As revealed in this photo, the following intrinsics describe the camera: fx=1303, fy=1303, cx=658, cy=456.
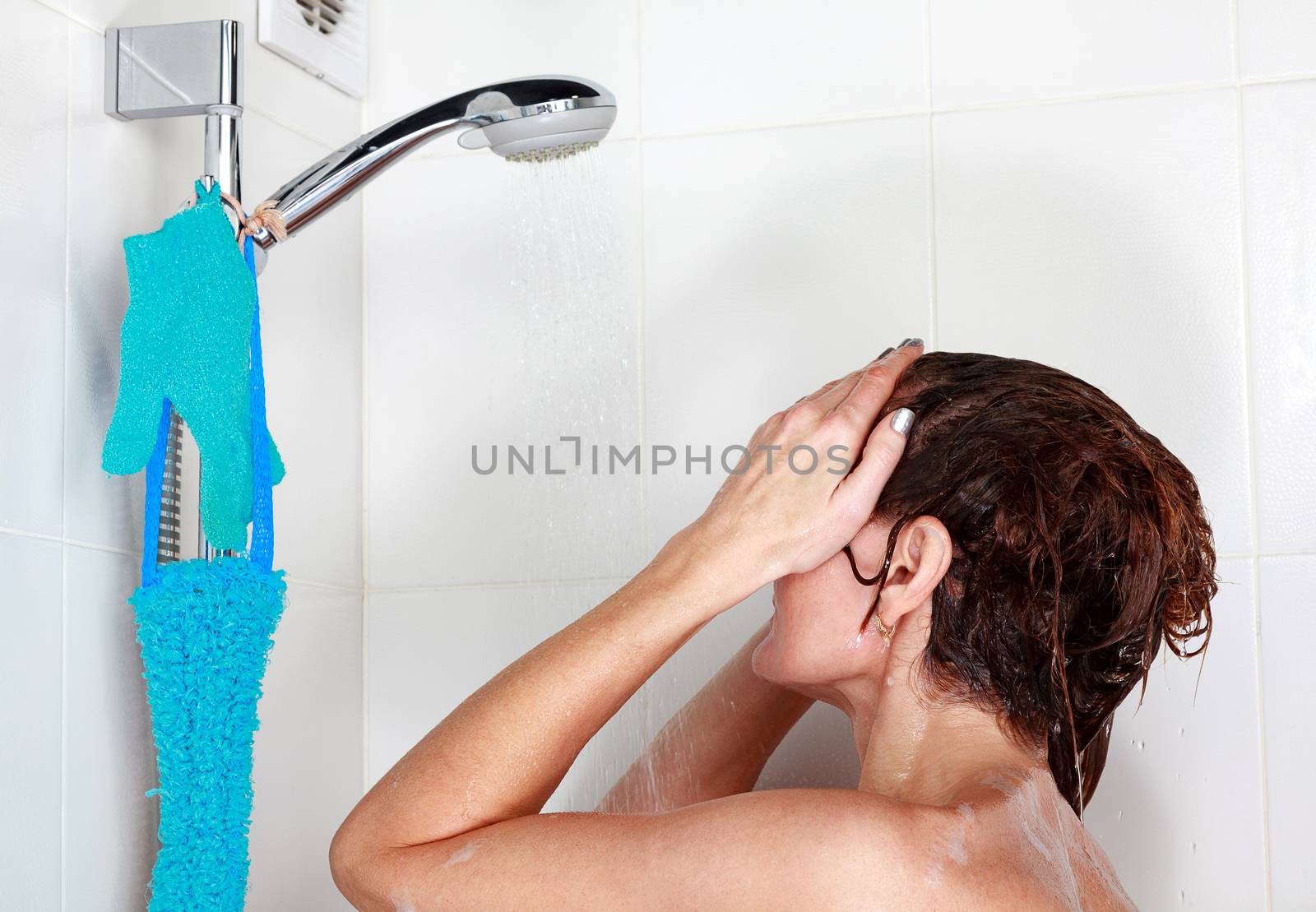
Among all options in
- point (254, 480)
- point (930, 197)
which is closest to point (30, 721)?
point (254, 480)

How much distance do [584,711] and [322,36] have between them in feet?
3.12

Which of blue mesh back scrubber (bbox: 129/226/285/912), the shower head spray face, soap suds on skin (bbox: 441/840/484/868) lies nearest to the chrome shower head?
the shower head spray face

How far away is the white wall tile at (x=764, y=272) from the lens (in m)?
1.54

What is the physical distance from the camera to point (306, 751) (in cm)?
150

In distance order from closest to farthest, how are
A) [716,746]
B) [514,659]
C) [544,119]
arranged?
1. [544,119]
2. [716,746]
3. [514,659]

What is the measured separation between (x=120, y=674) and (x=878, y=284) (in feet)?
3.01

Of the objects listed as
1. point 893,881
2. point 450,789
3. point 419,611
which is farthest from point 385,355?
point 893,881

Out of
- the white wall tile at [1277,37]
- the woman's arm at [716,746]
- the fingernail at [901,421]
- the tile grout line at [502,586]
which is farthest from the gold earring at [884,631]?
the white wall tile at [1277,37]

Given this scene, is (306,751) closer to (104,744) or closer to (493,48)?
(104,744)

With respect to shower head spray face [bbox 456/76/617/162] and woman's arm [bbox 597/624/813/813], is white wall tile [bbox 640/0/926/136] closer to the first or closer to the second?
shower head spray face [bbox 456/76/617/162]

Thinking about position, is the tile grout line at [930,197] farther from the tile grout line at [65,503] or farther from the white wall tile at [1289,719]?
the tile grout line at [65,503]

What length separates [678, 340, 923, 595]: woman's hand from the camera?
1.08 meters

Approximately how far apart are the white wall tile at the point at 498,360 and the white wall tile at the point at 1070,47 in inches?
16.1

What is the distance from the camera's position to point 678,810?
3.22 feet
